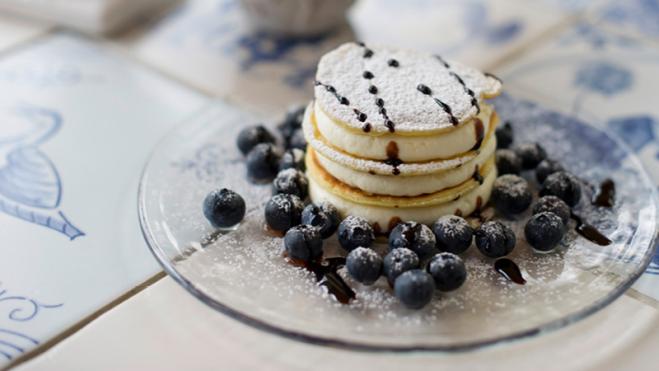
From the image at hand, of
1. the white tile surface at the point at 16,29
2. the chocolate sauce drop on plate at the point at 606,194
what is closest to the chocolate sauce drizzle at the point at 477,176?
the chocolate sauce drop on plate at the point at 606,194

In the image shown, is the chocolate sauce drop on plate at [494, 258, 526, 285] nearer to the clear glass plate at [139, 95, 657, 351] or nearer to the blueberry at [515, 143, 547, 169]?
the clear glass plate at [139, 95, 657, 351]

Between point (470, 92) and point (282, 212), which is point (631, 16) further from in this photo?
point (282, 212)

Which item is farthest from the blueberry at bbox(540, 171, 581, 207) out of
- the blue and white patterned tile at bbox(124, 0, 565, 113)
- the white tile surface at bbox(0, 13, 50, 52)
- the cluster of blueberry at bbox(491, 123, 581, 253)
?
the white tile surface at bbox(0, 13, 50, 52)

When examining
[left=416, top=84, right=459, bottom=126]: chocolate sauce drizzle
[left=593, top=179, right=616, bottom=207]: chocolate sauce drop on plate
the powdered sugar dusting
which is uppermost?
[left=416, top=84, right=459, bottom=126]: chocolate sauce drizzle

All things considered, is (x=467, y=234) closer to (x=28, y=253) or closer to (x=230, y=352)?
(x=230, y=352)

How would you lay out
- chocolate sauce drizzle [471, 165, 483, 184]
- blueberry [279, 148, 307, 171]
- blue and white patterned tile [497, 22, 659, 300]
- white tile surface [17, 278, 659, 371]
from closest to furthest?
white tile surface [17, 278, 659, 371]
chocolate sauce drizzle [471, 165, 483, 184]
blueberry [279, 148, 307, 171]
blue and white patterned tile [497, 22, 659, 300]

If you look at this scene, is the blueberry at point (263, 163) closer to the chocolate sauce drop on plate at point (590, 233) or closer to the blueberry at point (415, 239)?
the blueberry at point (415, 239)

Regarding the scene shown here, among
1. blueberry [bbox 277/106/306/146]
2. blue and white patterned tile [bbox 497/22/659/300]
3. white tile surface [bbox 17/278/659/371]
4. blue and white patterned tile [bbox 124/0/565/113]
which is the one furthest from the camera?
blue and white patterned tile [bbox 124/0/565/113]
